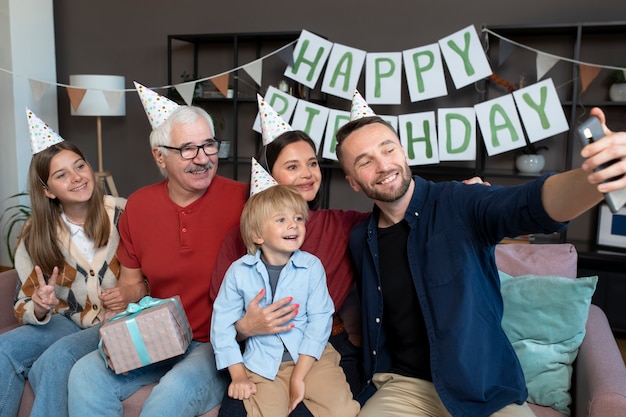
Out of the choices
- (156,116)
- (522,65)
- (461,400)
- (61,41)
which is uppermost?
(61,41)

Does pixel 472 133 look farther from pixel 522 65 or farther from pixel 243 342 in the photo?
pixel 243 342

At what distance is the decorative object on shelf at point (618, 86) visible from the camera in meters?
3.71

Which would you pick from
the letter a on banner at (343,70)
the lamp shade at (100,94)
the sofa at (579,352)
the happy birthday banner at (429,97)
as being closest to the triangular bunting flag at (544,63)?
the happy birthday banner at (429,97)

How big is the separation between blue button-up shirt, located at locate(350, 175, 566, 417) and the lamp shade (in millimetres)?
3597

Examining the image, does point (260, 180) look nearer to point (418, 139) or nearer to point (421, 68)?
point (418, 139)

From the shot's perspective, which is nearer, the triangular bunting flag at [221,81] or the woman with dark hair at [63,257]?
the woman with dark hair at [63,257]

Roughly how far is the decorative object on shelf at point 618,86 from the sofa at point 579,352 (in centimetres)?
212

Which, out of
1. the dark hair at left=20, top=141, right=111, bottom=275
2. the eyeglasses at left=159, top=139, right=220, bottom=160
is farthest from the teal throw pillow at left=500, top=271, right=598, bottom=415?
the dark hair at left=20, top=141, right=111, bottom=275

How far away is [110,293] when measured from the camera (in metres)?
2.06

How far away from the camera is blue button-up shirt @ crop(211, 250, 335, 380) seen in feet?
5.73

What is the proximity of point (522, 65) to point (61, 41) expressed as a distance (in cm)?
437

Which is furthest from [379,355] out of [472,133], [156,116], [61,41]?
[61,41]

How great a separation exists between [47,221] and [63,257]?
0.15 m

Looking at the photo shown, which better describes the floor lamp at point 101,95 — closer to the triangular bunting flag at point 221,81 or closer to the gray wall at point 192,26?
the gray wall at point 192,26
